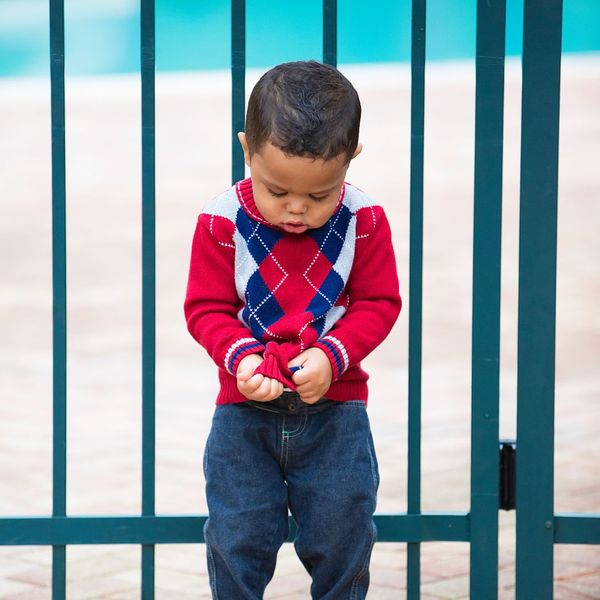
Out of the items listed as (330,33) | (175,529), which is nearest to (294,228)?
(330,33)

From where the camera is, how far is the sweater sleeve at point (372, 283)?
6.30 ft

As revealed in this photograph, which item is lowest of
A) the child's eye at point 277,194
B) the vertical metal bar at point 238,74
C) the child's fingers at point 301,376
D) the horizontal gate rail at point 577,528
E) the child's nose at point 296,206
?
the horizontal gate rail at point 577,528

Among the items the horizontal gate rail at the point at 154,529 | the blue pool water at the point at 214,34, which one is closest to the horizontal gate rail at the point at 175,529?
the horizontal gate rail at the point at 154,529

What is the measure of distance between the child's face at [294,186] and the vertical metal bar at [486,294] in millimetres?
532

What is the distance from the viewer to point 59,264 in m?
2.27

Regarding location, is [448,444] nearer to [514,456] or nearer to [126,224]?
[514,456]

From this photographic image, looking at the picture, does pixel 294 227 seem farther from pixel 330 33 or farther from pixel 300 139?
pixel 330 33

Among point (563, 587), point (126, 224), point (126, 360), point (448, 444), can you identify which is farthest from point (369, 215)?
point (126, 224)

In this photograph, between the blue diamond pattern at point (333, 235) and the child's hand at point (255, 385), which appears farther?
the blue diamond pattern at point (333, 235)

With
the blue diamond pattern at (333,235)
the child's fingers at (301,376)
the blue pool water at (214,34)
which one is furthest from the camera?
the blue pool water at (214,34)

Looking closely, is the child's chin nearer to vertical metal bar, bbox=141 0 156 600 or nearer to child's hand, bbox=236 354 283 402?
child's hand, bbox=236 354 283 402

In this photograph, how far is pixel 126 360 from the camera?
7.13 m

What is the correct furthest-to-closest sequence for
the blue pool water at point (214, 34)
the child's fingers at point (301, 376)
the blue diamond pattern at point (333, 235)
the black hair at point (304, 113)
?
1. the blue pool water at point (214, 34)
2. the blue diamond pattern at point (333, 235)
3. the child's fingers at point (301, 376)
4. the black hair at point (304, 113)

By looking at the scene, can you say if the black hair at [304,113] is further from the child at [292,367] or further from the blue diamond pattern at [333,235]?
the blue diamond pattern at [333,235]
